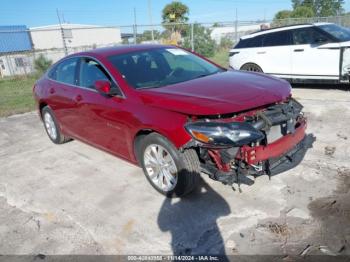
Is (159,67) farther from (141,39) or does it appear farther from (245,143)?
(141,39)

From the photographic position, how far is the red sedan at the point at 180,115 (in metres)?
3.28

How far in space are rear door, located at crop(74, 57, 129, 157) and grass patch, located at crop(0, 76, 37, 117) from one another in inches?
200

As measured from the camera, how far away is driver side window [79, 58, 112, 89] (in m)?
4.36

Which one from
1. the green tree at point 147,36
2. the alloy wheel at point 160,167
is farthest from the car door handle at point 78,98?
the green tree at point 147,36

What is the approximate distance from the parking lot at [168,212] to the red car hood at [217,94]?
1.05 meters

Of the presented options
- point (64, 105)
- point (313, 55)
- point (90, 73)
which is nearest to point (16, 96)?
point (64, 105)

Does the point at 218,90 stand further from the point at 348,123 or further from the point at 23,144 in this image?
the point at 23,144

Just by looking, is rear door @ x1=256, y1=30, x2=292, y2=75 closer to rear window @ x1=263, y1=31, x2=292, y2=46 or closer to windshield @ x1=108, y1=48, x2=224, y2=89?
rear window @ x1=263, y1=31, x2=292, y2=46

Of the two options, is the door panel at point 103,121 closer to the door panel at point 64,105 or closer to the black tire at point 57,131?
the door panel at point 64,105

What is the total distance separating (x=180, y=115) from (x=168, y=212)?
1.04 meters

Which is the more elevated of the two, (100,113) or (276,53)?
(100,113)

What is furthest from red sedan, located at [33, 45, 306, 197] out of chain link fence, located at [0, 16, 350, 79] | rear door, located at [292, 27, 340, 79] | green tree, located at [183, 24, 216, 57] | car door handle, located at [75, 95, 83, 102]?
green tree, located at [183, 24, 216, 57]

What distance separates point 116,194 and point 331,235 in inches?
92.2

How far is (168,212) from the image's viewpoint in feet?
11.9
